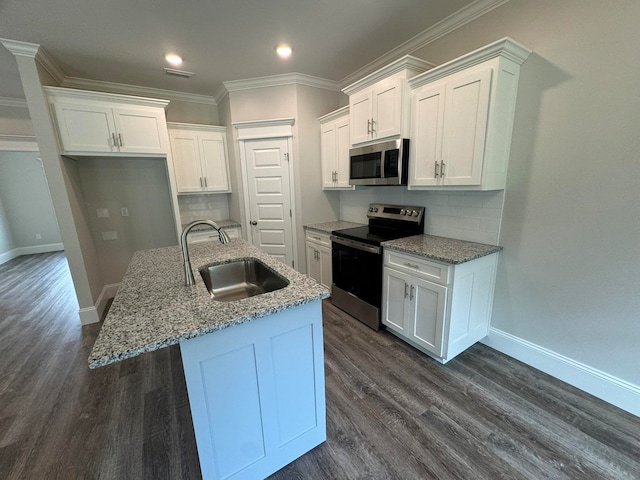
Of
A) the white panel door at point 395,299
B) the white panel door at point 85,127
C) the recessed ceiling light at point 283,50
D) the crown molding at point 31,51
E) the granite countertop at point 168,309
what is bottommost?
the white panel door at point 395,299

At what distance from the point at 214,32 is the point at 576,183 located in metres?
3.09

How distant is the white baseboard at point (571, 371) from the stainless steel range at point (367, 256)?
1085 millimetres

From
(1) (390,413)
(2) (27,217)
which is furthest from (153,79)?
(2) (27,217)

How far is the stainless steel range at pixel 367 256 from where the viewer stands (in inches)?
100

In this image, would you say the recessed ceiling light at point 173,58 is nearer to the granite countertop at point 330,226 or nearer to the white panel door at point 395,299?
the granite countertop at point 330,226

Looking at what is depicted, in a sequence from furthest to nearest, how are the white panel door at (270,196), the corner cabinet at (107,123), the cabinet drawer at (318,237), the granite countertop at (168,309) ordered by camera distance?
1. the white panel door at (270,196)
2. the cabinet drawer at (318,237)
3. the corner cabinet at (107,123)
4. the granite countertop at (168,309)

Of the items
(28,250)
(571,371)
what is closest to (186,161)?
(571,371)

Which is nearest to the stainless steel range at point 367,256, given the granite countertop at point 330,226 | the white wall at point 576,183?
the granite countertop at point 330,226

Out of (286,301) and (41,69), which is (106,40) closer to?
(41,69)

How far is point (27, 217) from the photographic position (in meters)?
5.90

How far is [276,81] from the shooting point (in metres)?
3.31

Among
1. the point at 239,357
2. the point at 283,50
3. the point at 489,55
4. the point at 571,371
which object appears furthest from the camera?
the point at 283,50

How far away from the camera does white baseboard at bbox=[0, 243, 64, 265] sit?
5426 millimetres

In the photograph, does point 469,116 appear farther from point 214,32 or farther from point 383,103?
point 214,32
